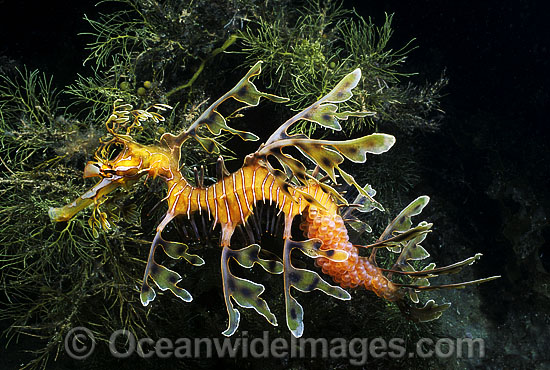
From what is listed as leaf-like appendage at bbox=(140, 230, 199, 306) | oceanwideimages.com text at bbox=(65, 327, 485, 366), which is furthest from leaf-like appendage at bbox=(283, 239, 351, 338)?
oceanwideimages.com text at bbox=(65, 327, 485, 366)

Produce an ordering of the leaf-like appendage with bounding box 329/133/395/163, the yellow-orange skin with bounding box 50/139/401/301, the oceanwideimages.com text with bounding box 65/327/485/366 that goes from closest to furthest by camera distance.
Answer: the leaf-like appendage with bounding box 329/133/395/163, the yellow-orange skin with bounding box 50/139/401/301, the oceanwideimages.com text with bounding box 65/327/485/366

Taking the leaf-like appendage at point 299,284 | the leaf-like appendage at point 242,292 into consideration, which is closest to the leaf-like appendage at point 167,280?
the leaf-like appendage at point 242,292

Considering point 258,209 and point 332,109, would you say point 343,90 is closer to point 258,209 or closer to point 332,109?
point 332,109

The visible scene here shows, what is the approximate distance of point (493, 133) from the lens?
12.2ft

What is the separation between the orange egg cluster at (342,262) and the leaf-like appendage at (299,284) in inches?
3.8

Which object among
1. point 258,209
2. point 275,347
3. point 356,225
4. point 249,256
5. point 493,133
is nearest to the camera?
point 249,256

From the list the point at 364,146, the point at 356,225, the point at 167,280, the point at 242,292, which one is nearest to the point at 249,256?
the point at 242,292

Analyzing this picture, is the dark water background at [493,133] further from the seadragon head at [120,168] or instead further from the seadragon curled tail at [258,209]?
the seadragon curled tail at [258,209]

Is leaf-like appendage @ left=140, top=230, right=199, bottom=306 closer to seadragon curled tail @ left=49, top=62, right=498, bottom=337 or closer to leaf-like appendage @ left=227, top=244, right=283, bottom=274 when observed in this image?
seadragon curled tail @ left=49, top=62, right=498, bottom=337

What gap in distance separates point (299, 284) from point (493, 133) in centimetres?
294

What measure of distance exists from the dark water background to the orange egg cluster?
2.13 m

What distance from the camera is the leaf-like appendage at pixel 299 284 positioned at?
1717 millimetres

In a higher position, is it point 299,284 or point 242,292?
point 299,284

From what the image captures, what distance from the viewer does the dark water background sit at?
11.1 feet
